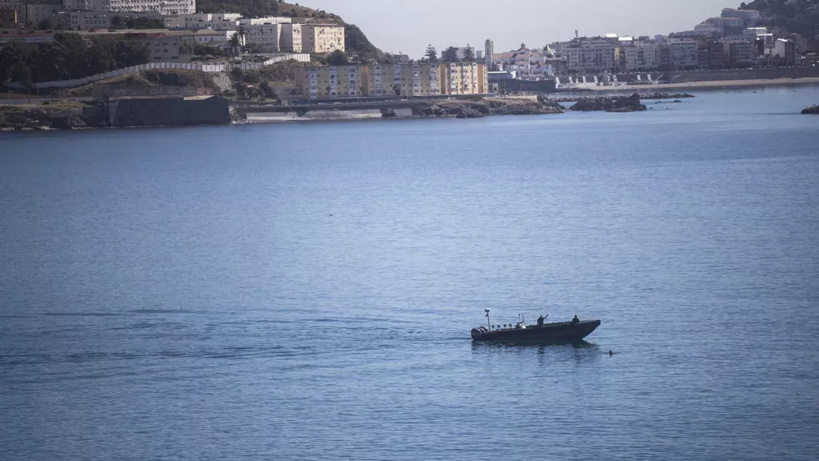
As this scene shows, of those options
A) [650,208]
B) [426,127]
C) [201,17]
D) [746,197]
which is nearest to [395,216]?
[650,208]

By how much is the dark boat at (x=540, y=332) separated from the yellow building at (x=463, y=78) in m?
80.9

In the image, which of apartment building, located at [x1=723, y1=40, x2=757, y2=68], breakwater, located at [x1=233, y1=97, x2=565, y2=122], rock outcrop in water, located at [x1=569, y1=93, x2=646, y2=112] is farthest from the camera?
apartment building, located at [x1=723, y1=40, x2=757, y2=68]

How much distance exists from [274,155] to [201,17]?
5601cm

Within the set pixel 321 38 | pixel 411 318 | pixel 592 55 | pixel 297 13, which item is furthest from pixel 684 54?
pixel 411 318

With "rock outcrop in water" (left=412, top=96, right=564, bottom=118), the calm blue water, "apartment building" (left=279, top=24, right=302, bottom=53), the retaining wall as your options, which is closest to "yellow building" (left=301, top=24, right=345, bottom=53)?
"apartment building" (left=279, top=24, right=302, bottom=53)

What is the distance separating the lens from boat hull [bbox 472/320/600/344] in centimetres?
1978

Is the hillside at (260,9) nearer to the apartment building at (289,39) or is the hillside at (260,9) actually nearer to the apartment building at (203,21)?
the apartment building at (203,21)

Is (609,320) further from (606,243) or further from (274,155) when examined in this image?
(274,155)

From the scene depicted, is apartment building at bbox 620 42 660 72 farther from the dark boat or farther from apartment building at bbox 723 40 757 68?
the dark boat

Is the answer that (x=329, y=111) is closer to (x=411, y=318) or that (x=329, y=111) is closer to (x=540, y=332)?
(x=411, y=318)

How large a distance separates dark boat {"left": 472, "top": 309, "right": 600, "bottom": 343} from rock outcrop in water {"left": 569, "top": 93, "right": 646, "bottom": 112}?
279 ft

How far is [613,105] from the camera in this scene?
4225 inches

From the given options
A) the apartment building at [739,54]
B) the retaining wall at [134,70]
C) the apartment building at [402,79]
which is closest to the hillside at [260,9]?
the apartment building at [402,79]

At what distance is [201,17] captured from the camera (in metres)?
115
